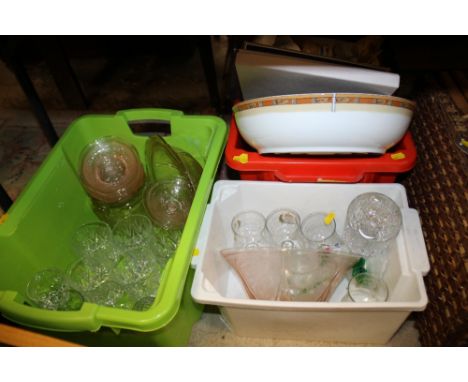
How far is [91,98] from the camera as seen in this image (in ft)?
5.86

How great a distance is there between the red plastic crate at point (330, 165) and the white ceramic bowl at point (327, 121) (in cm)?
6

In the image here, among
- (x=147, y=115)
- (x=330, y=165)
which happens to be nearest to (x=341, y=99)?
(x=330, y=165)

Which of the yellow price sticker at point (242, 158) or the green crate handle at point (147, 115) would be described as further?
the green crate handle at point (147, 115)

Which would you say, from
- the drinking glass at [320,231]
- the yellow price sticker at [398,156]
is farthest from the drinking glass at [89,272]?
the yellow price sticker at [398,156]

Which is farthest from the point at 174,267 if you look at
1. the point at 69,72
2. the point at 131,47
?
the point at 131,47

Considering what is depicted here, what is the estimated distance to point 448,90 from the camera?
2.61ft

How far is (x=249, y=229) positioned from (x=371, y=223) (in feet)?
1.01

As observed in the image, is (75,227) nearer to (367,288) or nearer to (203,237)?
(203,237)

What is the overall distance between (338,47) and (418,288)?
66 cm

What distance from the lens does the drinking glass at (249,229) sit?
0.92 metres

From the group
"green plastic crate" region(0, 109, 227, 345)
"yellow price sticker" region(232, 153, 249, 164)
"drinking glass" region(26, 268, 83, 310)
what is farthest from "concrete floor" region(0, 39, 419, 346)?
"yellow price sticker" region(232, 153, 249, 164)

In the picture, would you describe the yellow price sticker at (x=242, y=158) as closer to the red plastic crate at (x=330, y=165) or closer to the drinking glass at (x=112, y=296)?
the red plastic crate at (x=330, y=165)

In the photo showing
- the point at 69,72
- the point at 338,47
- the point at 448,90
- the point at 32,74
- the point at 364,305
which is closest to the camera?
the point at 364,305

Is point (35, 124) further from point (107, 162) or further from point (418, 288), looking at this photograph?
point (418, 288)
